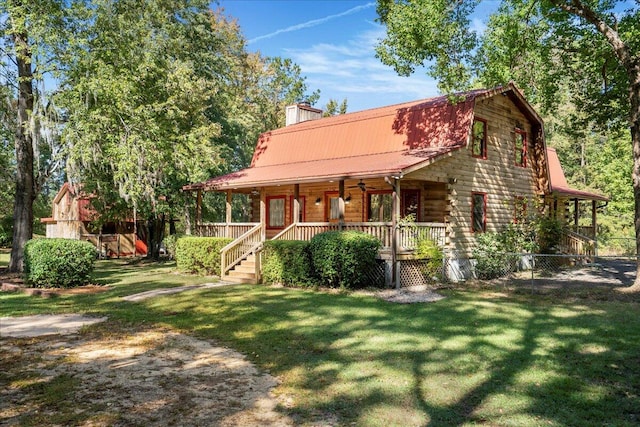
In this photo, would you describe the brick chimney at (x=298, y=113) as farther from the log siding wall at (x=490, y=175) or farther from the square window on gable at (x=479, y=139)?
the log siding wall at (x=490, y=175)

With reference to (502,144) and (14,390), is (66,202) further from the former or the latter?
(14,390)

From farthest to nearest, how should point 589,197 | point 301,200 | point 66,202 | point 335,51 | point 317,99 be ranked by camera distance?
point 317,99 → point 66,202 → point 335,51 → point 589,197 → point 301,200

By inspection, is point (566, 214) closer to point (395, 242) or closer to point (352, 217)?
point (352, 217)

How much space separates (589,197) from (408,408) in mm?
22233

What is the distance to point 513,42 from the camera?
15539 mm

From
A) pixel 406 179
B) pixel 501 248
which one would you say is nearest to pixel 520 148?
pixel 501 248

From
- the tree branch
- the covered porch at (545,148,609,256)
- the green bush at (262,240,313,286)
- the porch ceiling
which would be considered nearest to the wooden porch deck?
the green bush at (262,240,313,286)

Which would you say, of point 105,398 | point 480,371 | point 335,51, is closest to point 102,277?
point 105,398

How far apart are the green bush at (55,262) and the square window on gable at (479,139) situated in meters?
13.2

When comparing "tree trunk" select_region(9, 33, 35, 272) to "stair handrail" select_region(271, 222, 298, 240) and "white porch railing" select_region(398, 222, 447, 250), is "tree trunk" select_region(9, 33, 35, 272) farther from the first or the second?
"white porch railing" select_region(398, 222, 447, 250)

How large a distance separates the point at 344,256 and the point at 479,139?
25.9 feet

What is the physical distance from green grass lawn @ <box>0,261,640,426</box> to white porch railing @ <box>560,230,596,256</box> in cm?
1050

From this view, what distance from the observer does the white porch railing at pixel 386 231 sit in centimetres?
1409

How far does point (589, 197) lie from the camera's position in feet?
76.4
